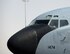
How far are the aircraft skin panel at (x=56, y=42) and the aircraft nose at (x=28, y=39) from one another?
88mm

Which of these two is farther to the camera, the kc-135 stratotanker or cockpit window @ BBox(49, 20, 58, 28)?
cockpit window @ BBox(49, 20, 58, 28)

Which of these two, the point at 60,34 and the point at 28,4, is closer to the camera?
the point at 60,34

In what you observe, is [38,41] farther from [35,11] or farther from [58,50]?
[35,11]

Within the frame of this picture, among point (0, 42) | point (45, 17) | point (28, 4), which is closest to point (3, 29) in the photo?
point (0, 42)

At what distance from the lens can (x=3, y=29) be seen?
10258 millimetres

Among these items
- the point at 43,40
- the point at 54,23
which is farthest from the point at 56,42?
the point at 54,23

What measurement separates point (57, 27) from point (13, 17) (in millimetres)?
6280

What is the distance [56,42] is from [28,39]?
18.4 inches

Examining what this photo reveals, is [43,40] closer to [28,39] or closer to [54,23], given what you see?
[28,39]

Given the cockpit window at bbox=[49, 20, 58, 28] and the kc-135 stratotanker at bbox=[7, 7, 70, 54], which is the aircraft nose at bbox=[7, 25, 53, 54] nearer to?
the kc-135 stratotanker at bbox=[7, 7, 70, 54]

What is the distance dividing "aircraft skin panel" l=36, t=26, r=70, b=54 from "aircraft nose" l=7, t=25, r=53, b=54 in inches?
3.5

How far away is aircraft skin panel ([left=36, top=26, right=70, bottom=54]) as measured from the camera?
402 centimetres

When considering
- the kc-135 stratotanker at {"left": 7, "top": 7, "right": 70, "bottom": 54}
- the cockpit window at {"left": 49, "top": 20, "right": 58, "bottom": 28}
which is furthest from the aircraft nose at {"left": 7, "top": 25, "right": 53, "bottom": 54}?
the cockpit window at {"left": 49, "top": 20, "right": 58, "bottom": 28}

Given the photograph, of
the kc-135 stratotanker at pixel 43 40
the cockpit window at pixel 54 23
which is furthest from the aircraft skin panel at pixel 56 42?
the cockpit window at pixel 54 23
